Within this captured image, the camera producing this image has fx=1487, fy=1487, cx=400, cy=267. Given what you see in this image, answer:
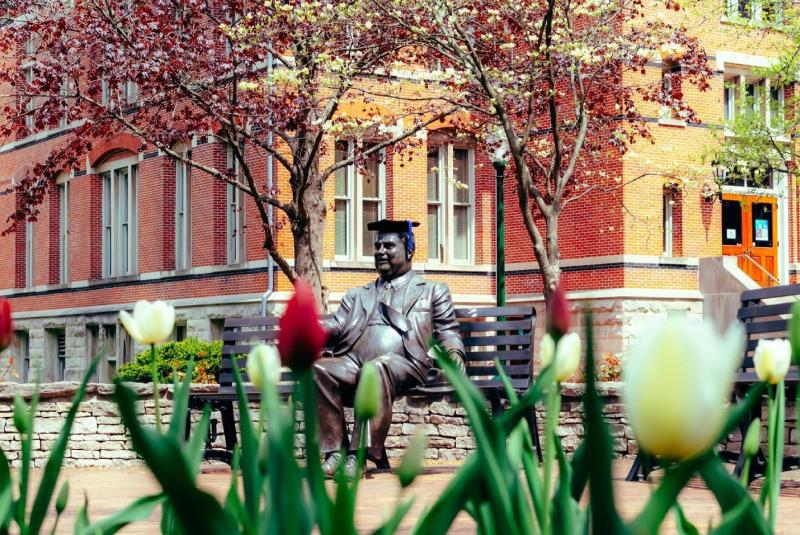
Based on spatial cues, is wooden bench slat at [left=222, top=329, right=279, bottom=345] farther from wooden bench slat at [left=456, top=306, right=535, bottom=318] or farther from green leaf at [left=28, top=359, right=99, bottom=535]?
green leaf at [left=28, top=359, right=99, bottom=535]

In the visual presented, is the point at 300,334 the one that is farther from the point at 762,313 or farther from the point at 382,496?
the point at 762,313

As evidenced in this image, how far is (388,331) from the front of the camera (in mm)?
9438

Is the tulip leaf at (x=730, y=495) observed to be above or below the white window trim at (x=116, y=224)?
below

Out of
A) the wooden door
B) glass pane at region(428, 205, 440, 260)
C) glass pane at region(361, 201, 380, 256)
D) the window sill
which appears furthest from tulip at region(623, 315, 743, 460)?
the wooden door

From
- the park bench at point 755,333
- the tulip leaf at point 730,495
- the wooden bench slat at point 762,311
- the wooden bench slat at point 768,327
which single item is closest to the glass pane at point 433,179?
the park bench at point 755,333

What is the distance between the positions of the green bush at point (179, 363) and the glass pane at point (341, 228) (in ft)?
13.8

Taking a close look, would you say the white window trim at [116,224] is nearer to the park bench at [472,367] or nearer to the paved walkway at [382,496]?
the paved walkway at [382,496]

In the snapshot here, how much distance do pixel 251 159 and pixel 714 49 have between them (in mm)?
8654

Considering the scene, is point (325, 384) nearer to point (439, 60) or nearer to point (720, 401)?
point (720, 401)

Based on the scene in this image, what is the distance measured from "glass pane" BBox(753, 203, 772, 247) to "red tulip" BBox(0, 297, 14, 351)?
89.4 feet

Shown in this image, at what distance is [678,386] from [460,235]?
27446 millimetres

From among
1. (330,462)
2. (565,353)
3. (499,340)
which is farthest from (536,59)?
(565,353)

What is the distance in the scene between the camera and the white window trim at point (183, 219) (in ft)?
92.9

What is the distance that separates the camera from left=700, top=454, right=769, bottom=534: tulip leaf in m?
1.24
